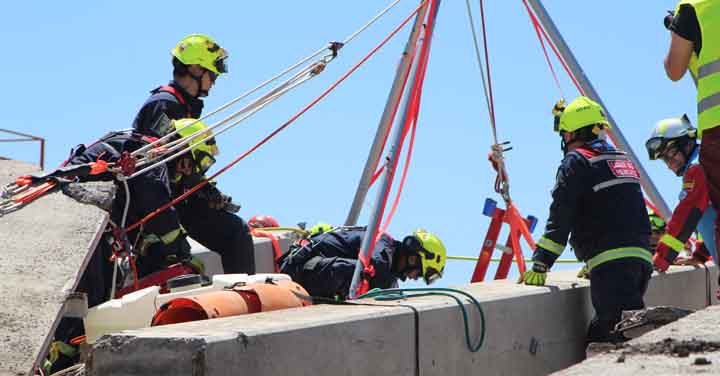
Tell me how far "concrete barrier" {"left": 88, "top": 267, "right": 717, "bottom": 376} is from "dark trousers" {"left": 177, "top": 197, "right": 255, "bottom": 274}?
9.46ft

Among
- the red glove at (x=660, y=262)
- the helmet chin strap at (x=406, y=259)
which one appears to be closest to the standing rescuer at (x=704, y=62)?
the red glove at (x=660, y=262)

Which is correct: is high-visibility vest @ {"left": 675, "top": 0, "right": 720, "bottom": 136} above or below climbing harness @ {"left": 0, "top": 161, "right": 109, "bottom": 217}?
above

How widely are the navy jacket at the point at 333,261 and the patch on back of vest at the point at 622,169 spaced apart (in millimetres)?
2300

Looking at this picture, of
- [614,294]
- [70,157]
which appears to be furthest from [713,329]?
[70,157]

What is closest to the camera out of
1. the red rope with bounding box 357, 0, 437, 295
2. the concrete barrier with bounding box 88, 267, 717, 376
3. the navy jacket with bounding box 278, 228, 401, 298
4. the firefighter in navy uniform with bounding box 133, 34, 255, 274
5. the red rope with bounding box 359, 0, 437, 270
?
the concrete barrier with bounding box 88, 267, 717, 376

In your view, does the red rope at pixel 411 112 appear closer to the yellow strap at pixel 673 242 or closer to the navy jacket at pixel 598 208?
the navy jacket at pixel 598 208

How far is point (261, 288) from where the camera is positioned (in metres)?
5.37

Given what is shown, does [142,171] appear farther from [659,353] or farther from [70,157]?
[659,353]

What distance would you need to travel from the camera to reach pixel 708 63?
6.17 meters

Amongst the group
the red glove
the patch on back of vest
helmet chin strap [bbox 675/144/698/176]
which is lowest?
the red glove

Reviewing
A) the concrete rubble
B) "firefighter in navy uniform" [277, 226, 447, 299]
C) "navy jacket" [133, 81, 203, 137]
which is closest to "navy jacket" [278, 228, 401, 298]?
"firefighter in navy uniform" [277, 226, 447, 299]

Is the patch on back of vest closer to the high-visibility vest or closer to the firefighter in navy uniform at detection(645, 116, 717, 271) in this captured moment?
the firefighter in navy uniform at detection(645, 116, 717, 271)

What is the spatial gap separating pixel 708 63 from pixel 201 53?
15.8 feet

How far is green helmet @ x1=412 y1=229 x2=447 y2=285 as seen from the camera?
30.7 feet
